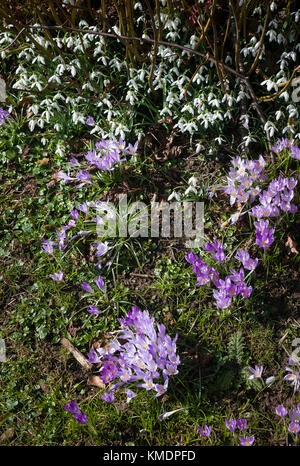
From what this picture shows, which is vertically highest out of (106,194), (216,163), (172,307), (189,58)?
(189,58)

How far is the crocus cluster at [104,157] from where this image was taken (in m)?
2.80

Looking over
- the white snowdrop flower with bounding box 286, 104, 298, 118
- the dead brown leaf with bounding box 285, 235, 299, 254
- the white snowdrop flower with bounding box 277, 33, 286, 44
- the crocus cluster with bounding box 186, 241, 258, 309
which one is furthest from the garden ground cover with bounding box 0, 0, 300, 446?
the white snowdrop flower with bounding box 277, 33, 286, 44

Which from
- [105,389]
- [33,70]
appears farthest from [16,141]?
[105,389]

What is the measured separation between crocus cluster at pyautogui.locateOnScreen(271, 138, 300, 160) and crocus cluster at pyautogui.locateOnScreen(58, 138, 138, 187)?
0.87 metres

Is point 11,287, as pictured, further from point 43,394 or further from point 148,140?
point 148,140

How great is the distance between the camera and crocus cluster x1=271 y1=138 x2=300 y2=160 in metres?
2.68

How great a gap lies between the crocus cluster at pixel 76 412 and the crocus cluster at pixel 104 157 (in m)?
1.37

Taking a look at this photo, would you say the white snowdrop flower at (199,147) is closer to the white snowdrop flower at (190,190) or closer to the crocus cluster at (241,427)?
the white snowdrop flower at (190,190)

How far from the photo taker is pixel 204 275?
7.91ft

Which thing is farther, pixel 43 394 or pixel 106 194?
pixel 106 194

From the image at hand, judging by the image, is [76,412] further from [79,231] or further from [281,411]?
[79,231]

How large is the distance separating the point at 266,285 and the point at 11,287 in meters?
1.49

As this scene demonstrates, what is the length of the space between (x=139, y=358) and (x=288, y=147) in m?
1.58

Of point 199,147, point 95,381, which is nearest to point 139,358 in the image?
point 95,381
